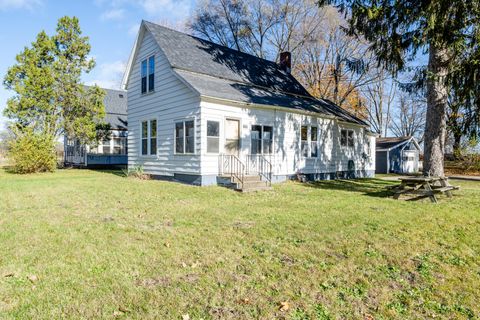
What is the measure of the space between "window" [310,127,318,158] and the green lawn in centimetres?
853

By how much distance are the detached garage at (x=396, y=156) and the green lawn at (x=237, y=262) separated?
781 inches

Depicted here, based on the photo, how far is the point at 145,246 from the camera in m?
4.91

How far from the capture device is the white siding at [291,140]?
1273 cm

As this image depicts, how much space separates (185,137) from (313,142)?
679 centimetres

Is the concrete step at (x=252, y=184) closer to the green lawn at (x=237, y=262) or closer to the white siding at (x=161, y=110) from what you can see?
the white siding at (x=161, y=110)

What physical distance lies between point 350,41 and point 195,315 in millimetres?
31804

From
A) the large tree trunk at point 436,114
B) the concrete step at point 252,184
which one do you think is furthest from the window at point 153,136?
the large tree trunk at point 436,114

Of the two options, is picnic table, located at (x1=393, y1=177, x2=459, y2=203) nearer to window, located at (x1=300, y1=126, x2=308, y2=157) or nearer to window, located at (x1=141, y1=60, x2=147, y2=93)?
window, located at (x1=300, y1=126, x2=308, y2=157)

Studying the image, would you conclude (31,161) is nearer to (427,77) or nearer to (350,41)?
(427,77)

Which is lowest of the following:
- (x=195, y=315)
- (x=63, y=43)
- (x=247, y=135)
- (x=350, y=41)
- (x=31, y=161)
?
(x=195, y=315)

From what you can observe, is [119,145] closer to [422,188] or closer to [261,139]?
[261,139]

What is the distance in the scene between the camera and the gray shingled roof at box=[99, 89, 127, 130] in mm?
27891

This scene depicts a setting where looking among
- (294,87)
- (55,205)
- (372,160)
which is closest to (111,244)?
(55,205)

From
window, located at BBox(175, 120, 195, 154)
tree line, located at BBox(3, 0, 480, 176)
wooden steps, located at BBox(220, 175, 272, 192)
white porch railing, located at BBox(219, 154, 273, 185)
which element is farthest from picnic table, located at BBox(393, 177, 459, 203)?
window, located at BBox(175, 120, 195, 154)
